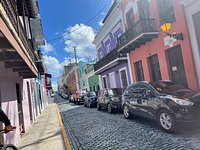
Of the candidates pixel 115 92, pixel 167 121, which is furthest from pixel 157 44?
pixel 167 121

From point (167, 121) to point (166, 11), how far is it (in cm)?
648

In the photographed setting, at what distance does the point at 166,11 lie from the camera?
36.1ft

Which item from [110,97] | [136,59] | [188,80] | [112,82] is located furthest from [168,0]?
[112,82]

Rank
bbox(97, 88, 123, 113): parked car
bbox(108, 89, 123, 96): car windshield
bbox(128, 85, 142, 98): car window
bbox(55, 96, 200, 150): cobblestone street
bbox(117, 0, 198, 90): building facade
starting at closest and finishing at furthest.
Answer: bbox(55, 96, 200, 150): cobblestone street → bbox(128, 85, 142, 98): car window → bbox(117, 0, 198, 90): building facade → bbox(97, 88, 123, 113): parked car → bbox(108, 89, 123, 96): car windshield

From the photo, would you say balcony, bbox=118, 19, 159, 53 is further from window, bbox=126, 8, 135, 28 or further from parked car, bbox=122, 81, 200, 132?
parked car, bbox=122, 81, 200, 132

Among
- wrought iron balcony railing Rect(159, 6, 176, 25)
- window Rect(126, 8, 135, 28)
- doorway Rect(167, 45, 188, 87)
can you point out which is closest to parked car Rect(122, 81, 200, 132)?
doorway Rect(167, 45, 188, 87)

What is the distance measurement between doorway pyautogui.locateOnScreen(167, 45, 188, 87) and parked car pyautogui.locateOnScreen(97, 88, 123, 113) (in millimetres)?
3235

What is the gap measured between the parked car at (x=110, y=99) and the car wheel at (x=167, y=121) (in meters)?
5.28

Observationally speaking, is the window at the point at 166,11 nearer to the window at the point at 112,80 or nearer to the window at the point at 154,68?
the window at the point at 154,68

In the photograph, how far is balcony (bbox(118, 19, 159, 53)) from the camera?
12109 millimetres

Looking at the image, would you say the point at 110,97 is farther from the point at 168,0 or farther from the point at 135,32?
Result: the point at 168,0

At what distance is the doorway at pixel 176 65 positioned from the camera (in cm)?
1052

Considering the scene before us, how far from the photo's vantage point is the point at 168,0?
10.9 m

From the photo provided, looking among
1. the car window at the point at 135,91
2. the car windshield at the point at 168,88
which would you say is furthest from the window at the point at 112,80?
the car windshield at the point at 168,88
